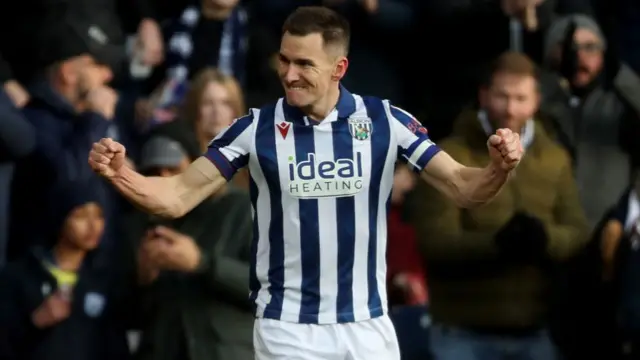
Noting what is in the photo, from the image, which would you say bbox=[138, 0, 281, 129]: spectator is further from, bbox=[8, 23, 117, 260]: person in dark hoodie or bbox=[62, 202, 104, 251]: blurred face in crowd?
bbox=[62, 202, 104, 251]: blurred face in crowd

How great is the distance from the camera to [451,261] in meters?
7.19

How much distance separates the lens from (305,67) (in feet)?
18.1

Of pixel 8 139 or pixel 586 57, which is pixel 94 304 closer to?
pixel 8 139

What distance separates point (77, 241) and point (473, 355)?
2.01 m

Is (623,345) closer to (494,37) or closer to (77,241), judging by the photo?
(494,37)

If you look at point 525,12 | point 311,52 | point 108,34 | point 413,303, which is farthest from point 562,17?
point 311,52

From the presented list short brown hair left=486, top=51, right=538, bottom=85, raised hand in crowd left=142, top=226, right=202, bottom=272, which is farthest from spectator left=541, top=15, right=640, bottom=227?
raised hand in crowd left=142, top=226, right=202, bottom=272

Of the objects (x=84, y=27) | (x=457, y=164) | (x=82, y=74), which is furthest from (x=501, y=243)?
(x=84, y=27)

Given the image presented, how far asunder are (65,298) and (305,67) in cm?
235

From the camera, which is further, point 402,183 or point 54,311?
point 402,183

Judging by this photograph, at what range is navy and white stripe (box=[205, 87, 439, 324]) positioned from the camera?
18.3 feet

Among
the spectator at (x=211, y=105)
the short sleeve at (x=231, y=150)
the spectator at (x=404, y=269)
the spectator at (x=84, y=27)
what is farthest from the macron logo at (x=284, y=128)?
the spectator at (x=84, y=27)

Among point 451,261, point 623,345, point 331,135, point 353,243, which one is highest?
point 331,135

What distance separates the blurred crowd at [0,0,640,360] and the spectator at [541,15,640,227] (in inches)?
0.4
